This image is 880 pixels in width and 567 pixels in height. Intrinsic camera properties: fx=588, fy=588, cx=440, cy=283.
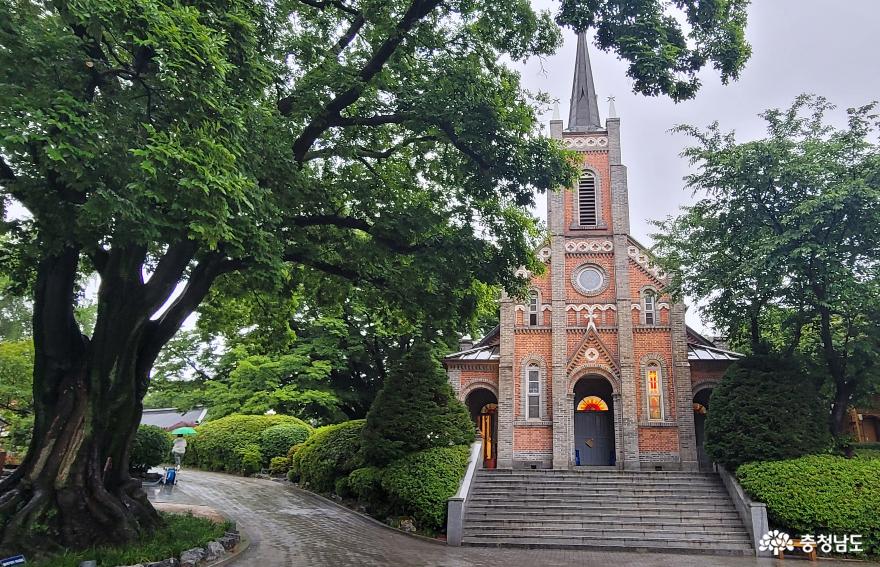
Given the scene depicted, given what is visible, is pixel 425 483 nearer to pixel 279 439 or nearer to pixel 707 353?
pixel 279 439

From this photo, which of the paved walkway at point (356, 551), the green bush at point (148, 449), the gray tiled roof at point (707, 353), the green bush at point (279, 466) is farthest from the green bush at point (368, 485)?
the gray tiled roof at point (707, 353)

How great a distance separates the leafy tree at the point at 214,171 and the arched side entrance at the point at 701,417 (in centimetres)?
1220

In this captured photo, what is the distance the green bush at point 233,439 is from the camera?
24750 millimetres

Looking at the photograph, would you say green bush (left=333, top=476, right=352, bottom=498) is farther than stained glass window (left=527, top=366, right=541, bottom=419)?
No

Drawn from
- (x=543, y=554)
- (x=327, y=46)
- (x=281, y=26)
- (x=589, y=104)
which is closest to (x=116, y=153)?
(x=281, y=26)

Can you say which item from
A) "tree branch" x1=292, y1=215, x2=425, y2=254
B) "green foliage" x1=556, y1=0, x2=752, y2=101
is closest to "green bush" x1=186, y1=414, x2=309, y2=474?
"tree branch" x1=292, y1=215, x2=425, y2=254

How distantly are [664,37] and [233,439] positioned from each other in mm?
22832

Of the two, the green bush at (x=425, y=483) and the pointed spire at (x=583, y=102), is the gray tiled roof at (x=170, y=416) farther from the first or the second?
the pointed spire at (x=583, y=102)

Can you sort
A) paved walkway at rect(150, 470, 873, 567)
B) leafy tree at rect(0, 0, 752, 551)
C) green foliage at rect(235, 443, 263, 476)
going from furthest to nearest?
green foliage at rect(235, 443, 263, 476), paved walkway at rect(150, 470, 873, 567), leafy tree at rect(0, 0, 752, 551)

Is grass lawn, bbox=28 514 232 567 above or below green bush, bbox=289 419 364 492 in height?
below

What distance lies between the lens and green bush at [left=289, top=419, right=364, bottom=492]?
17737 millimetres

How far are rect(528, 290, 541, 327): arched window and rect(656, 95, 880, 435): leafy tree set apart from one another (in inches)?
241

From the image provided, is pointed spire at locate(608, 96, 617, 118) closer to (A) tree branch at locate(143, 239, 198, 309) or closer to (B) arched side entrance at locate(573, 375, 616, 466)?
(B) arched side entrance at locate(573, 375, 616, 466)

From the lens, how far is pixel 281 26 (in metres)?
10.6
